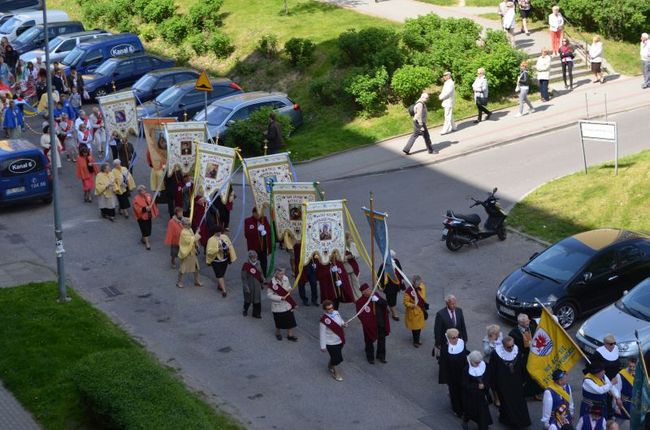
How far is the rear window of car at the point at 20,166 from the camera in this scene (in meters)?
25.1

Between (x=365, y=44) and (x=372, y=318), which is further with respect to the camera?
(x=365, y=44)

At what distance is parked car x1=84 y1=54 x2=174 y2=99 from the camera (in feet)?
117

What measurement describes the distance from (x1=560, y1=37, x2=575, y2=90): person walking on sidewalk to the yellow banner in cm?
1680

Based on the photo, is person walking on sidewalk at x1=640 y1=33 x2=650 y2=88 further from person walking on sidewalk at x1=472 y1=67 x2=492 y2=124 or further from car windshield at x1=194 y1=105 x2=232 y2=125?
car windshield at x1=194 y1=105 x2=232 y2=125

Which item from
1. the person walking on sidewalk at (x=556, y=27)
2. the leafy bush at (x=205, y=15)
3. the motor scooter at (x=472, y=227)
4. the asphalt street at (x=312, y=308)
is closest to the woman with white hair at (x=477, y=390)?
the asphalt street at (x=312, y=308)

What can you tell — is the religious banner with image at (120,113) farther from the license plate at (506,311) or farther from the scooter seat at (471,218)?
the license plate at (506,311)

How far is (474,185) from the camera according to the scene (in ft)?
83.8

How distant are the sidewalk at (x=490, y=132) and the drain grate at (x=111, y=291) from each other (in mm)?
7771

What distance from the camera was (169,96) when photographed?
105 feet

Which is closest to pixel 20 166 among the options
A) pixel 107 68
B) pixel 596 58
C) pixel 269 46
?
pixel 107 68

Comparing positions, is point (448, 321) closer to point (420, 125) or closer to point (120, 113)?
point (420, 125)

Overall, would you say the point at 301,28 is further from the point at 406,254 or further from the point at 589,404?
the point at 589,404

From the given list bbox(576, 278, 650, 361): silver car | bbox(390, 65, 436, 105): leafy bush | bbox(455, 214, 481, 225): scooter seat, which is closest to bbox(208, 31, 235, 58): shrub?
bbox(390, 65, 436, 105): leafy bush

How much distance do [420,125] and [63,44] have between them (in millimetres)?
18427
